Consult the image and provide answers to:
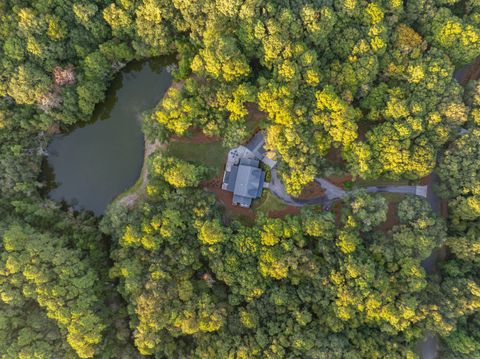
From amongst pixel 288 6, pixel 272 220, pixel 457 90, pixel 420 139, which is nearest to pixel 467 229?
pixel 420 139

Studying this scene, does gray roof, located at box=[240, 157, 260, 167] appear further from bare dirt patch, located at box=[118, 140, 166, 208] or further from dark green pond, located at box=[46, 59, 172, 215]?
dark green pond, located at box=[46, 59, 172, 215]

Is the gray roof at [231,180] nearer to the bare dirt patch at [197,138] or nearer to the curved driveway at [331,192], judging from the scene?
the bare dirt patch at [197,138]

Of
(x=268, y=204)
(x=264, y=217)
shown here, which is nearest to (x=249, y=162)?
(x=268, y=204)

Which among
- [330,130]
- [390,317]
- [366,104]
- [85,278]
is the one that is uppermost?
[366,104]

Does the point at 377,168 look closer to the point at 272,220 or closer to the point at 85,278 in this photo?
the point at 272,220

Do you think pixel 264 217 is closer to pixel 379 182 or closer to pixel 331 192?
pixel 331 192
